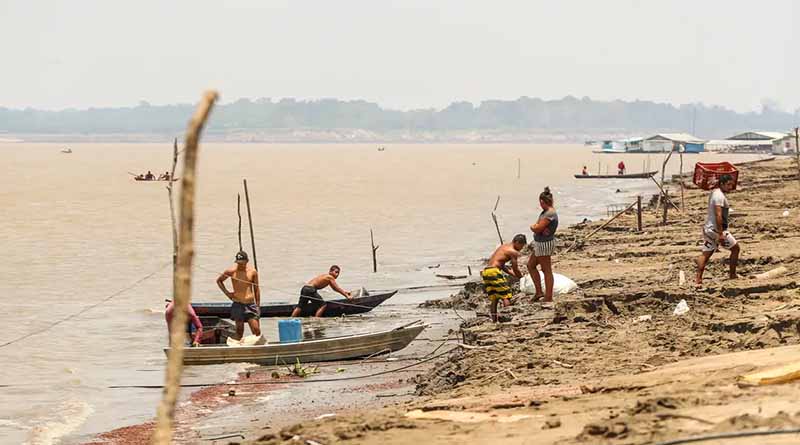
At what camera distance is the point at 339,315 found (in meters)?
20.2

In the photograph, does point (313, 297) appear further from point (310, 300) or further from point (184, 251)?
point (184, 251)

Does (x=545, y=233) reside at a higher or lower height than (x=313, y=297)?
higher

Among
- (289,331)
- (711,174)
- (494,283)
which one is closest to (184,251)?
(494,283)

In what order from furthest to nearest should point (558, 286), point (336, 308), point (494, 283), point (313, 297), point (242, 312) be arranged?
point (336, 308) → point (313, 297) → point (558, 286) → point (242, 312) → point (494, 283)

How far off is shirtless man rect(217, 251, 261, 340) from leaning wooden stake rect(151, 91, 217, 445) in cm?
1023

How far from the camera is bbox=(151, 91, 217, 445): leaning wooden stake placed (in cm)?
495

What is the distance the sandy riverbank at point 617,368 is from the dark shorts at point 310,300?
2.50 metres

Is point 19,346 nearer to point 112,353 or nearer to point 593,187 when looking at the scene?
point 112,353

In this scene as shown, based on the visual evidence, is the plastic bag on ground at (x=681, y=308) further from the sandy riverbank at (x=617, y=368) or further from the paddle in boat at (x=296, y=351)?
Answer: the paddle in boat at (x=296, y=351)

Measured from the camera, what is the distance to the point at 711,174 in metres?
15.5

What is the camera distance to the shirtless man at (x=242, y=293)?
15.7 metres

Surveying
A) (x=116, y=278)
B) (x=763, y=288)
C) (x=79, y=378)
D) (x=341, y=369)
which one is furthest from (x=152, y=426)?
(x=116, y=278)

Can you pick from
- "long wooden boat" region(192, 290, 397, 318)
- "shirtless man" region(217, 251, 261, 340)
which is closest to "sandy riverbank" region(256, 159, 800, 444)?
"long wooden boat" region(192, 290, 397, 318)

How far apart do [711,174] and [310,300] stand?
7349mm
